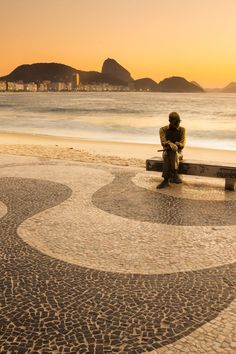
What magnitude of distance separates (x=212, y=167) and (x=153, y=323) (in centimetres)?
580

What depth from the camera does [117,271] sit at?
490 cm

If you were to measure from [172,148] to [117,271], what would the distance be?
15.2 feet

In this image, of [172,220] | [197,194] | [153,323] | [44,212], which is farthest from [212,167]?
[153,323]

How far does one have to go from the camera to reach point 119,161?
1406cm

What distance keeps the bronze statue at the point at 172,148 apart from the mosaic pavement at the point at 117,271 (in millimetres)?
533

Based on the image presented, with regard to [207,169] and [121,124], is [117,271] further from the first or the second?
[121,124]

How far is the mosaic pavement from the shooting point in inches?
141

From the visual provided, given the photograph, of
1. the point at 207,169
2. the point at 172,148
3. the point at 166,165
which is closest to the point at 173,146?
the point at 172,148

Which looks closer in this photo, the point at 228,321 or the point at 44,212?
the point at 228,321

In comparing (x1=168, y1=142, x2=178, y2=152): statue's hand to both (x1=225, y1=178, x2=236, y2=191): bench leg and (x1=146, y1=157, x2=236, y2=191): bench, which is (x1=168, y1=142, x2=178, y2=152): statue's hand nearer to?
(x1=146, y1=157, x2=236, y2=191): bench

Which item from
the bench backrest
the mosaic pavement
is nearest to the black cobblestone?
the mosaic pavement

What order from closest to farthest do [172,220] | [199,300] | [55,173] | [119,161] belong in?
[199,300] < [172,220] < [55,173] < [119,161]

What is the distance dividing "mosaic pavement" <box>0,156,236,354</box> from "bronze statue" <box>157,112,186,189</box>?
1.75ft

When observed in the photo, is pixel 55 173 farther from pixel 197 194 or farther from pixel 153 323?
pixel 153 323
